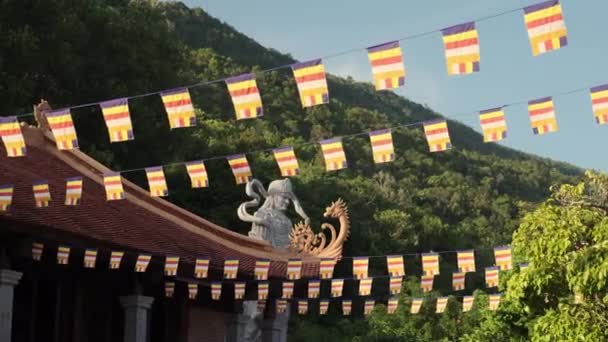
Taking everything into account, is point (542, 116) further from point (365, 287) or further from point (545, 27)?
point (365, 287)

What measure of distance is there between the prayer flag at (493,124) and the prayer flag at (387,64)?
1.80 metres

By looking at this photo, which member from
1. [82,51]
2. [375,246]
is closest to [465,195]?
[375,246]

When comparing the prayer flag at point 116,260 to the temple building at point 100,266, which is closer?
the temple building at point 100,266

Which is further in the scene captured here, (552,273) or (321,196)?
(321,196)

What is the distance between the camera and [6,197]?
15125mm

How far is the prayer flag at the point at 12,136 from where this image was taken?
16141 millimetres

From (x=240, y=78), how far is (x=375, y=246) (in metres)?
41.7

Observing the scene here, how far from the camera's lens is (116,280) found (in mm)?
17703

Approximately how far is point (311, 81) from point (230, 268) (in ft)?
18.8

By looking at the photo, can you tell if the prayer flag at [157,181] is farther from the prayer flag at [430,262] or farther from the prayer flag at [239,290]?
the prayer flag at [430,262]

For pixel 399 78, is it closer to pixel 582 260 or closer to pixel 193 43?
pixel 582 260

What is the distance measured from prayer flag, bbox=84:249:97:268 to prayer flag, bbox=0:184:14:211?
1.25 metres

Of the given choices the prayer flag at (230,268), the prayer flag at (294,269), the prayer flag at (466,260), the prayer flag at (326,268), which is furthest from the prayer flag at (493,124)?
the prayer flag at (466,260)

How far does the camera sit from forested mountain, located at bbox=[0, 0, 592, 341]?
126 ft
